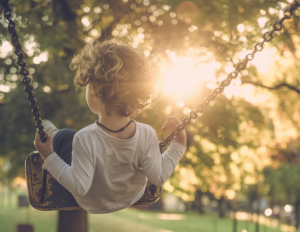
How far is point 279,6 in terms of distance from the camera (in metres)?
6.15

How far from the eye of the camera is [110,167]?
215 centimetres

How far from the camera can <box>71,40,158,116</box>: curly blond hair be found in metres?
2.08

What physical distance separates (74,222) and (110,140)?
728 centimetres

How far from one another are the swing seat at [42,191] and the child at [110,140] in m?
0.18

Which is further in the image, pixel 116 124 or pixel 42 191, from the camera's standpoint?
pixel 42 191

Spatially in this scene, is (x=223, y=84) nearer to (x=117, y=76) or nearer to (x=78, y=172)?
(x=117, y=76)

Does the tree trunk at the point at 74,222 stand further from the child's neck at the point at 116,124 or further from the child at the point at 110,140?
the child's neck at the point at 116,124

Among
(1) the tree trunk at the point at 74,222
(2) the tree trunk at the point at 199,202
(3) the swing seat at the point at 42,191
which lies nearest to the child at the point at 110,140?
(3) the swing seat at the point at 42,191

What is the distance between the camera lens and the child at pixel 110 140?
2021 millimetres

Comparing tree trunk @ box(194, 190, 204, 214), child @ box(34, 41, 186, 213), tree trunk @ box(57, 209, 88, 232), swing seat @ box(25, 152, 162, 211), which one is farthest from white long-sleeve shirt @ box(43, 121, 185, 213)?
tree trunk @ box(194, 190, 204, 214)

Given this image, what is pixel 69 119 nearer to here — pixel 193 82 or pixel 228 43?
pixel 193 82

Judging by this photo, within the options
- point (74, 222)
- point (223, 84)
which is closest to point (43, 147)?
point (223, 84)

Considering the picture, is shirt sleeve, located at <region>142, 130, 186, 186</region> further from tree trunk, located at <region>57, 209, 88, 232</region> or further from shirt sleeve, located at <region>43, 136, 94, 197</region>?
tree trunk, located at <region>57, 209, 88, 232</region>

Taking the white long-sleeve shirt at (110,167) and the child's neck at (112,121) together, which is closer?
the white long-sleeve shirt at (110,167)
